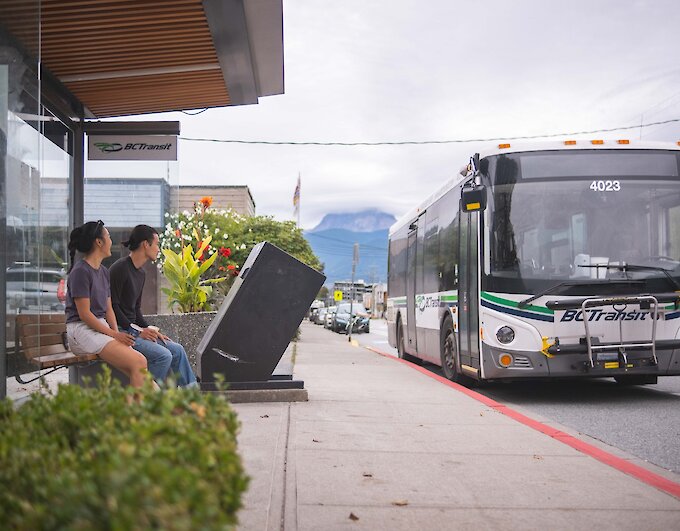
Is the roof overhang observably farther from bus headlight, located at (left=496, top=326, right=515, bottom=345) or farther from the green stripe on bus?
bus headlight, located at (left=496, top=326, right=515, bottom=345)

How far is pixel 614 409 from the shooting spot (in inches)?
398

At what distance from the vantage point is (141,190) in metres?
11.0

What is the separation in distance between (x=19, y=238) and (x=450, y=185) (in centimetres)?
901

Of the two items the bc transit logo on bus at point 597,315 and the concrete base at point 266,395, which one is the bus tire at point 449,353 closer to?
the bc transit logo on bus at point 597,315

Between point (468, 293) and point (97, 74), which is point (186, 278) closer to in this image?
point (97, 74)

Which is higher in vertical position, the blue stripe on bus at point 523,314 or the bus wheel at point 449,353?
the blue stripe on bus at point 523,314

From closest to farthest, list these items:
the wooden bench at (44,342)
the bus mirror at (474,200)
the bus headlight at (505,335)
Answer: the wooden bench at (44,342)
the bus headlight at (505,335)
the bus mirror at (474,200)

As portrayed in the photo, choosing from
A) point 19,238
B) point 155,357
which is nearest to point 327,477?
point 155,357

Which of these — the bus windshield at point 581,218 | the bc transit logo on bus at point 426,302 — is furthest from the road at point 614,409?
the bc transit logo on bus at point 426,302

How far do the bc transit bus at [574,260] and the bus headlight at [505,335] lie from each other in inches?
0.6

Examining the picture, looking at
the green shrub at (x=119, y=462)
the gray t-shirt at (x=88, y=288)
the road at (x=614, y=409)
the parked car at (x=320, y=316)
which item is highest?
the gray t-shirt at (x=88, y=288)

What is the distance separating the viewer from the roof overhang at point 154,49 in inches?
252

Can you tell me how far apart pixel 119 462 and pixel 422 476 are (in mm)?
3924

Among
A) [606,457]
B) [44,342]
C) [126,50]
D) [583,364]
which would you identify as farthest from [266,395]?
[583,364]
